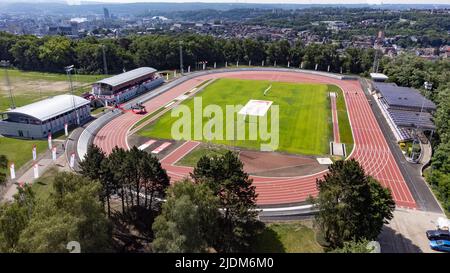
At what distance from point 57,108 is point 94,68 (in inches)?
1725

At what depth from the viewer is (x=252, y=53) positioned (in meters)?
104

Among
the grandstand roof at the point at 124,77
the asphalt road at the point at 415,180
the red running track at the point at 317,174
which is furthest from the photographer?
the grandstand roof at the point at 124,77

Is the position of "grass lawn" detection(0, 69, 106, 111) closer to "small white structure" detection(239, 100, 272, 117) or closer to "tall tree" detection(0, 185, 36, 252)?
"small white structure" detection(239, 100, 272, 117)

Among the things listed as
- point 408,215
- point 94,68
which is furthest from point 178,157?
point 94,68

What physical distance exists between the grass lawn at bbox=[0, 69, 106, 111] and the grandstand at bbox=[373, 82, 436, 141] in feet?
203

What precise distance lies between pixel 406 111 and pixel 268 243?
40163mm

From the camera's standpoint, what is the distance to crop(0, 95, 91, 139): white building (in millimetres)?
48781

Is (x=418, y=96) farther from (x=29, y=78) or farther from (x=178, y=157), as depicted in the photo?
(x=29, y=78)

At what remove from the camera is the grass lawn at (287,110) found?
47281 millimetres

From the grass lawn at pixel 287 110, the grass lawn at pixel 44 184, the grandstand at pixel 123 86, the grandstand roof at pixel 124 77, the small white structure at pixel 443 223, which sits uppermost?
the grandstand roof at pixel 124 77

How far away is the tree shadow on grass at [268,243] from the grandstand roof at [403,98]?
3885 cm

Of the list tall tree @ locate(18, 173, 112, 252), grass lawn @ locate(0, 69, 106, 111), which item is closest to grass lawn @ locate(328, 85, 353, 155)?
tall tree @ locate(18, 173, 112, 252)

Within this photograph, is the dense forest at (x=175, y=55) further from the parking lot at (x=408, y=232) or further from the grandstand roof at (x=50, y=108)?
the parking lot at (x=408, y=232)

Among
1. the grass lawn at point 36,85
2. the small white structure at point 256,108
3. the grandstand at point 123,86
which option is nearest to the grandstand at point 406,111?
the small white structure at point 256,108
